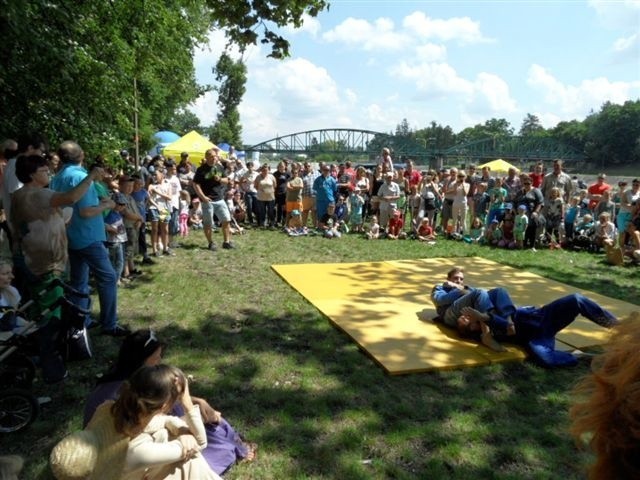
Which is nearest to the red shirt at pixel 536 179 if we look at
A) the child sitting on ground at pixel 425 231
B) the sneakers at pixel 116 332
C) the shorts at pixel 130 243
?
the child sitting on ground at pixel 425 231

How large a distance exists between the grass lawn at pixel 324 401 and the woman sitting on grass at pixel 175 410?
114 millimetres

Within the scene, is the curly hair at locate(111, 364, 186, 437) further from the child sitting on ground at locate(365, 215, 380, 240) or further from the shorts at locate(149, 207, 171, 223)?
the child sitting on ground at locate(365, 215, 380, 240)

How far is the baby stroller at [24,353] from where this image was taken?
3383 millimetres

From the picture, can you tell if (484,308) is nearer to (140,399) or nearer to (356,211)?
(140,399)

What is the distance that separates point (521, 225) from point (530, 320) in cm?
660

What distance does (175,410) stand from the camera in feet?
9.33

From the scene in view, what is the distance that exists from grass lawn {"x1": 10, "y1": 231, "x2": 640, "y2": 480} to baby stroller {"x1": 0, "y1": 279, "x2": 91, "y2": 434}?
5.4 inches

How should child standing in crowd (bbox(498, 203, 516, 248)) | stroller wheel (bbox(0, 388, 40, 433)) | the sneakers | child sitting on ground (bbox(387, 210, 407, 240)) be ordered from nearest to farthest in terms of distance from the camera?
stroller wheel (bbox(0, 388, 40, 433)), the sneakers, child standing in crowd (bbox(498, 203, 516, 248)), child sitting on ground (bbox(387, 210, 407, 240))

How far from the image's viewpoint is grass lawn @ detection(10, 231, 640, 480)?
3189 millimetres

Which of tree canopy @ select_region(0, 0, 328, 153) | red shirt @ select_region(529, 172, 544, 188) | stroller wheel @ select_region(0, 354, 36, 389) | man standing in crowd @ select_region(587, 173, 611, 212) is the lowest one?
stroller wheel @ select_region(0, 354, 36, 389)

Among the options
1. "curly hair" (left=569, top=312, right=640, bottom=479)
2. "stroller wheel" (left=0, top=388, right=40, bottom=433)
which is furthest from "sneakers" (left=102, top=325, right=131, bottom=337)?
"curly hair" (left=569, top=312, right=640, bottom=479)

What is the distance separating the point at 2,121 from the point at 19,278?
4151 millimetres

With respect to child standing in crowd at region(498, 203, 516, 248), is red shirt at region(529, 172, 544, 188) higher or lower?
higher

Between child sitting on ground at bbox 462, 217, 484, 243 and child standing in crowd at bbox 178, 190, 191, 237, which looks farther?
child sitting on ground at bbox 462, 217, 484, 243
